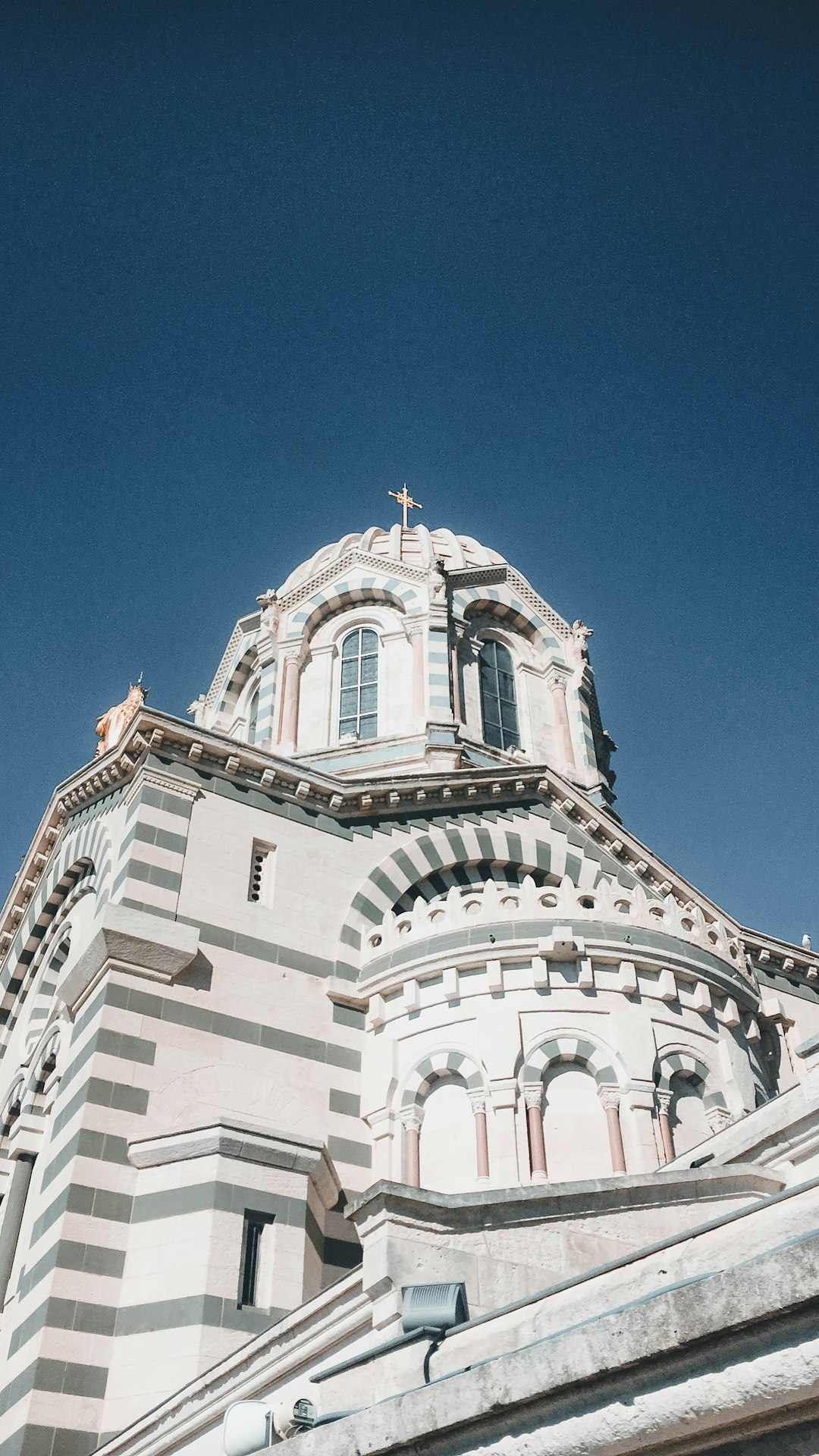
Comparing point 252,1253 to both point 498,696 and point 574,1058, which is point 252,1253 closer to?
point 574,1058

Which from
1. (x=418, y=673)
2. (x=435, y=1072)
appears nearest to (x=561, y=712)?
(x=418, y=673)

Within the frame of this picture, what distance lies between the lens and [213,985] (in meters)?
18.6

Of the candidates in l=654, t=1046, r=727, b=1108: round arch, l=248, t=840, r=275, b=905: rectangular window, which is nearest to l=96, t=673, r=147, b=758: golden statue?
l=248, t=840, r=275, b=905: rectangular window

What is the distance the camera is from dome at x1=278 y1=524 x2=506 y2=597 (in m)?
32.2

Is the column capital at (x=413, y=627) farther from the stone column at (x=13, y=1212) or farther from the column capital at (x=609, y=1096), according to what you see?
the stone column at (x=13, y=1212)

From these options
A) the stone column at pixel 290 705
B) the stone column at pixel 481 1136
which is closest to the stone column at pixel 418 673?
the stone column at pixel 290 705

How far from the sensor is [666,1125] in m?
17.6

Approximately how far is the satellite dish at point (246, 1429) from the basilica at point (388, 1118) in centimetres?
2

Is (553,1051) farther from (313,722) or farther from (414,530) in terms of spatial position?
(414,530)

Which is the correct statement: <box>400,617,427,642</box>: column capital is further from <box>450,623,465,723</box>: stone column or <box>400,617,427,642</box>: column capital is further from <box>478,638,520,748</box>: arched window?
<box>478,638,520,748</box>: arched window

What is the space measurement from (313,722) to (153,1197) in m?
14.5

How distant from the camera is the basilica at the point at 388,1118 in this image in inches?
259

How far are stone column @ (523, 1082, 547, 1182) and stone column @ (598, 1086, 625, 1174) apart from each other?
87 centimetres

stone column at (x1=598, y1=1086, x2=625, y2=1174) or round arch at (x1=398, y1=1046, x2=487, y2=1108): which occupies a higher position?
round arch at (x1=398, y1=1046, x2=487, y2=1108)
